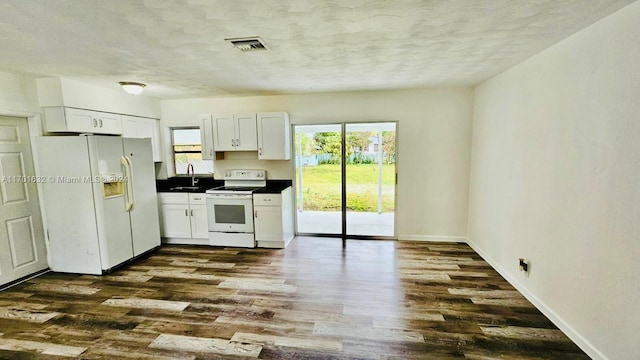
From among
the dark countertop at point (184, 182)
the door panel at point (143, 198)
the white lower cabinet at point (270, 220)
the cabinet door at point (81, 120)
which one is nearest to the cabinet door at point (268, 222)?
the white lower cabinet at point (270, 220)

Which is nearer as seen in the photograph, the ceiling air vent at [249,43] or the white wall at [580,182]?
the white wall at [580,182]

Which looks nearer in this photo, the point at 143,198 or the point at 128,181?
the point at 128,181

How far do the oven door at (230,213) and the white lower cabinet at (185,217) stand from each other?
0.48ft

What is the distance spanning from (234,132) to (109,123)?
171 cm

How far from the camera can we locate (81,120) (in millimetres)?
3537

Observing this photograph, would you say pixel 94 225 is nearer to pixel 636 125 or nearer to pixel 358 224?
pixel 358 224

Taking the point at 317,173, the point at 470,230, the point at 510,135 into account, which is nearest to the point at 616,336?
the point at 510,135

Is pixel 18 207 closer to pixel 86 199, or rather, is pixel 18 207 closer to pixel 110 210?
pixel 86 199

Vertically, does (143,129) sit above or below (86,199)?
above

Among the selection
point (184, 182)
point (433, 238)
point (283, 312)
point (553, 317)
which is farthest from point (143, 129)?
point (553, 317)

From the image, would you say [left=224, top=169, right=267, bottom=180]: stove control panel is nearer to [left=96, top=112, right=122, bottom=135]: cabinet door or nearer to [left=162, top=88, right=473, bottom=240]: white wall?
[left=162, top=88, right=473, bottom=240]: white wall

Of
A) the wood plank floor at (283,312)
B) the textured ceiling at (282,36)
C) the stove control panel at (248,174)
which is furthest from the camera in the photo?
the stove control panel at (248,174)

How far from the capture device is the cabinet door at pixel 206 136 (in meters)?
4.51

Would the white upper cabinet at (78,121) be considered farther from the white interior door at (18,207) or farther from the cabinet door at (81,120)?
the white interior door at (18,207)
